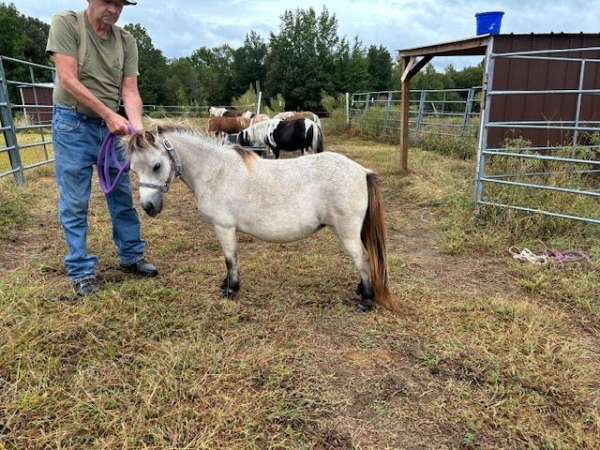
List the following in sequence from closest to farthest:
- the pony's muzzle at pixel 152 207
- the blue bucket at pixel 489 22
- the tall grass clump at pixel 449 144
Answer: the pony's muzzle at pixel 152 207 < the blue bucket at pixel 489 22 < the tall grass clump at pixel 449 144

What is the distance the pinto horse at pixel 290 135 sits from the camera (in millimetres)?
7383

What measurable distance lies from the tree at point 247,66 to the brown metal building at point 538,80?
42.6 m

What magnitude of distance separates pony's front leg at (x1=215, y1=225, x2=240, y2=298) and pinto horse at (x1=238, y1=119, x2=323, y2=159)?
490 centimetres

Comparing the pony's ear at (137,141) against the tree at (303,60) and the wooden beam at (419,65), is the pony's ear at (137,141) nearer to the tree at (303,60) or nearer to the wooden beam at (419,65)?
the wooden beam at (419,65)

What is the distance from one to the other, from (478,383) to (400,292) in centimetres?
102

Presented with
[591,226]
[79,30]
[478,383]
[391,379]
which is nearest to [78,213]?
[79,30]

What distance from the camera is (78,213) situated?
2.74 m

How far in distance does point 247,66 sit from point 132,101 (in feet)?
156

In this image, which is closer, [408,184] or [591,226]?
[591,226]

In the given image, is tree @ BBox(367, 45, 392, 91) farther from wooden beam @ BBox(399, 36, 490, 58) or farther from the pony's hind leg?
the pony's hind leg

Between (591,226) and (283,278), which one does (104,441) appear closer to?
(283,278)

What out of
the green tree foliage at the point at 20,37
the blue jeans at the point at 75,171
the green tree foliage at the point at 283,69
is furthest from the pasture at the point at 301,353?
the green tree foliage at the point at 20,37

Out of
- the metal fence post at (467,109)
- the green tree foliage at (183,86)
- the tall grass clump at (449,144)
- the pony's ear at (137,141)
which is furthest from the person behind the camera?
the green tree foliage at (183,86)

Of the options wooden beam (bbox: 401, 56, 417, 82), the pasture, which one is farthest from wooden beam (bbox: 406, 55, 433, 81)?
the pasture
